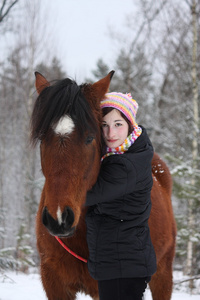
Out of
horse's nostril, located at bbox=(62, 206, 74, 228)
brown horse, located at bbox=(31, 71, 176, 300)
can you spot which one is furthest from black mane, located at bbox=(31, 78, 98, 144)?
horse's nostril, located at bbox=(62, 206, 74, 228)

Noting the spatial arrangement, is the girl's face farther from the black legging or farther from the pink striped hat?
the black legging

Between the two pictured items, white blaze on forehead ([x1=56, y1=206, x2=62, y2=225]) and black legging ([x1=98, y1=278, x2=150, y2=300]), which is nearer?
white blaze on forehead ([x1=56, y1=206, x2=62, y2=225])

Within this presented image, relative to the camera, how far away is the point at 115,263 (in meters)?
2.07

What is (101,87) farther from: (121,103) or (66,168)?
(66,168)

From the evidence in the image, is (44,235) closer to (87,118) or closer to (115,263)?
(115,263)

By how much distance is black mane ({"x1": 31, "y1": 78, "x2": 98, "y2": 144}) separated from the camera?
197cm

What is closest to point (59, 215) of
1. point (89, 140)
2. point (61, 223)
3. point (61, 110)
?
point (61, 223)

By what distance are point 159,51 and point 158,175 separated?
1069 centimetres

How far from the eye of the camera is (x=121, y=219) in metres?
2.13

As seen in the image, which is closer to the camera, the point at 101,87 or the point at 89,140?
the point at 89,140

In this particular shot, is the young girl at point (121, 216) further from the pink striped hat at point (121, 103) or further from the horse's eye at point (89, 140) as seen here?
the horse's eye at point (89, 140)

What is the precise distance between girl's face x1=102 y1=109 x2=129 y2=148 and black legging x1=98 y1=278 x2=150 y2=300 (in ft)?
3.05

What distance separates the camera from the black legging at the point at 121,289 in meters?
2.06

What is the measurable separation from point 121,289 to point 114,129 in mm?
1095
